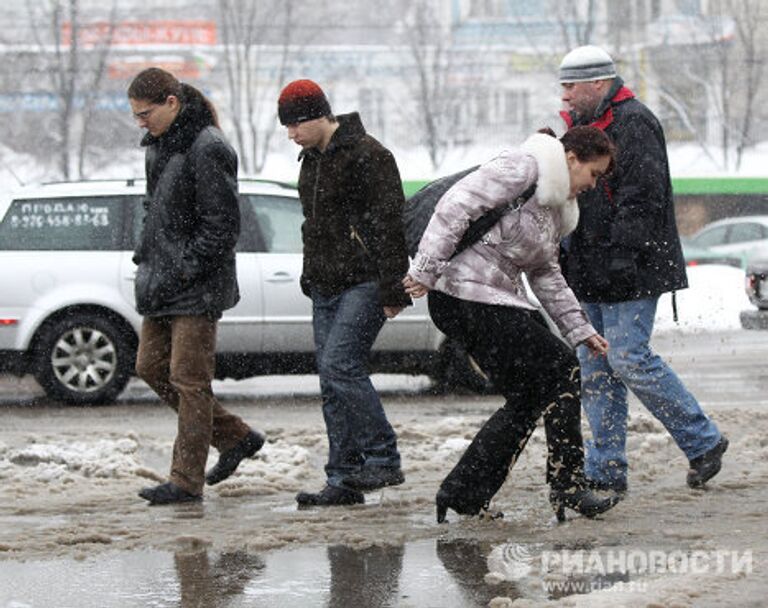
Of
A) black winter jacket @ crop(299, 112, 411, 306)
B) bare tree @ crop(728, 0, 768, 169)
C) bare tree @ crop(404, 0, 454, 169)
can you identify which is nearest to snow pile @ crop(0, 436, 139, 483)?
black winter jacket @ crop(299, 112, 411, 306)

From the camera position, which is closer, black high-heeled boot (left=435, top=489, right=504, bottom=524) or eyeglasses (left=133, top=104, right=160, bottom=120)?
black high-heeled boot (left=435, top=489, right=504, bottom=524)

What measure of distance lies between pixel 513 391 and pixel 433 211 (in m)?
0.72

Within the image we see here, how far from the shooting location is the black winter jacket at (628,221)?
6.81 metres

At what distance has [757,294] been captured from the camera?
1297cm

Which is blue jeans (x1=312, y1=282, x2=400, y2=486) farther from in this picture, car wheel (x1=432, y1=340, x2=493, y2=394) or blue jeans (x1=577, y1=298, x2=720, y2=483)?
car wheel (x1=432, y1=340, x2=493, y2=394)

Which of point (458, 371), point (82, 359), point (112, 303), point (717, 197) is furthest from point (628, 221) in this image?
point (717, 197)

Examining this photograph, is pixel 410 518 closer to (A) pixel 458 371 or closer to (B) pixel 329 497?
(B) pixel 329 497

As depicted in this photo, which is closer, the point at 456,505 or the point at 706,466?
the point at 456,505

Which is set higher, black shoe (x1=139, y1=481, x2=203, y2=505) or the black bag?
the black bag

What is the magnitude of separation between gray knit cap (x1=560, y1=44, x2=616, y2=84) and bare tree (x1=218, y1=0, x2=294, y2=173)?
3169cm

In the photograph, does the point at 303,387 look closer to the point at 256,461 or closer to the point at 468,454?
the point at 256,461

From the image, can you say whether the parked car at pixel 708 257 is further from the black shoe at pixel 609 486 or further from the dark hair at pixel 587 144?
the dark hair at pixel 587 144

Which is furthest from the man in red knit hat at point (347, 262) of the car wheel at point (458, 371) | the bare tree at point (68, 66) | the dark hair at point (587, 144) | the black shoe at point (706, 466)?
the bare tree at point (68, 66)

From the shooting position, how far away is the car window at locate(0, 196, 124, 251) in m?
12.0
